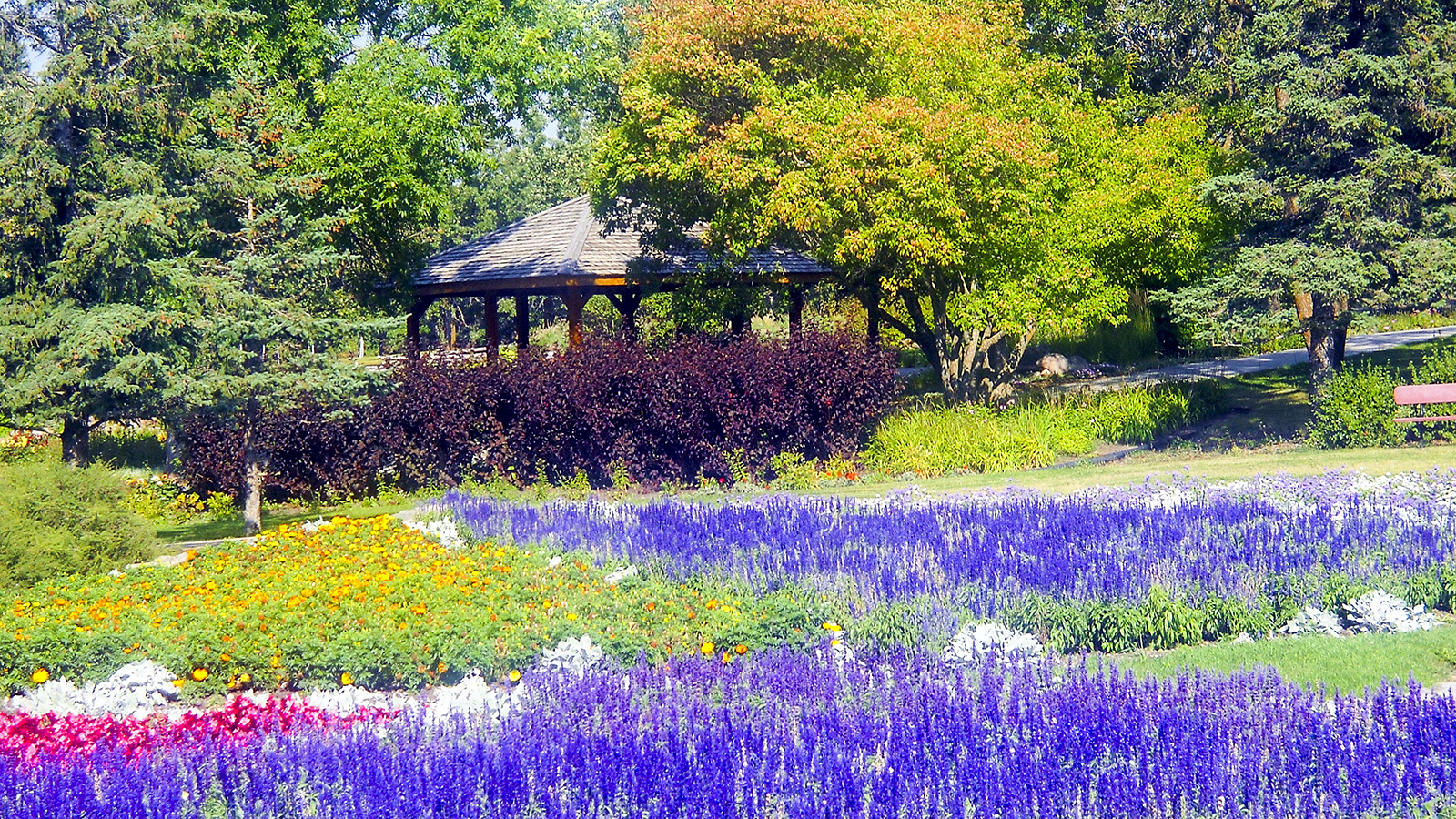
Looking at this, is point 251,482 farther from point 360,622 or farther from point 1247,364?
point 1247,364

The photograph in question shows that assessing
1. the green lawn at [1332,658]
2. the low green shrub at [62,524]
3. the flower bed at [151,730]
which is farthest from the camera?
the low green shrub at [62,524]

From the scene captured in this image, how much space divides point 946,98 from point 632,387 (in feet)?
20.3

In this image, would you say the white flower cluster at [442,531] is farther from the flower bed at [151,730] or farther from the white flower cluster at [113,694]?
the flower bed at [151,730]

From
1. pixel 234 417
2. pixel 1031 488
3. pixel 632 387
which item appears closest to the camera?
pixel 1031 488

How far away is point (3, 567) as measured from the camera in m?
8.38

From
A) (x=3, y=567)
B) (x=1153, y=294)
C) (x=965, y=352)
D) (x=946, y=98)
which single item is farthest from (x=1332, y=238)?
(x=3, y=567)

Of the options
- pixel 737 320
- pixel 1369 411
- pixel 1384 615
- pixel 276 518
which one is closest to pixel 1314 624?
pixel 1384 615

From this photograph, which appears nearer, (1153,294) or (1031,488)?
(1031,488)

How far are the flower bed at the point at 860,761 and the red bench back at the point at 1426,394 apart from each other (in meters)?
9.70

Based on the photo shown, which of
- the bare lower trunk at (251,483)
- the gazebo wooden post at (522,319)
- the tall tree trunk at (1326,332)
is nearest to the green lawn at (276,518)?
the bare lower trunk at (251,483)

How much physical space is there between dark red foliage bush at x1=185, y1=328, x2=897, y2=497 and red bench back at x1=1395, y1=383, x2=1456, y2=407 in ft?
19.4

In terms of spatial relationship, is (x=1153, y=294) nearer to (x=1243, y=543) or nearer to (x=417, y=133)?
(x=1243, y=543)

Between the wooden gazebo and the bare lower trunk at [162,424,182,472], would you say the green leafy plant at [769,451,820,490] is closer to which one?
the wooden gazebo

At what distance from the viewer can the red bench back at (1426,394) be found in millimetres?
13438
